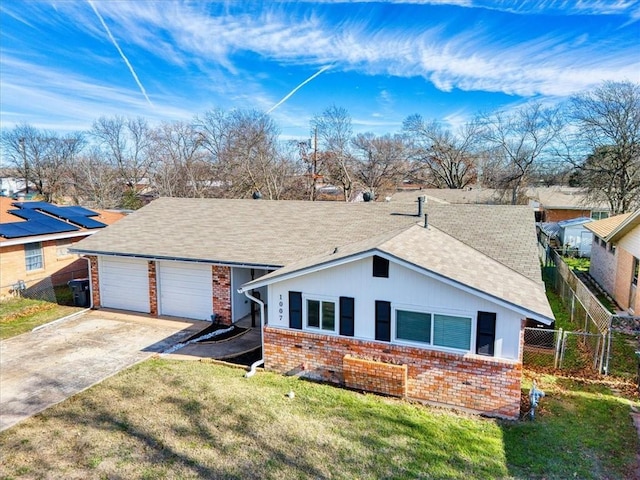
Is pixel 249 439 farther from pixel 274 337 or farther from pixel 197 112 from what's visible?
pixel 197 112

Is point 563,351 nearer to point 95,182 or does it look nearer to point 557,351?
point 557,351

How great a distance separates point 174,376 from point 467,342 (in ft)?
21.5

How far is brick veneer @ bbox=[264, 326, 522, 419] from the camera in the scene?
8125 mm

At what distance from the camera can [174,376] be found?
31.6 ft

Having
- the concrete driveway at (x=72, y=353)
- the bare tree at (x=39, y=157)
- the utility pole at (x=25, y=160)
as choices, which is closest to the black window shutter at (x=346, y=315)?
the concrete driveway at (x=72, y=353)

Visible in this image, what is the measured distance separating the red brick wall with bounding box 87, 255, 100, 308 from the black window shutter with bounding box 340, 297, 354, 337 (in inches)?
414

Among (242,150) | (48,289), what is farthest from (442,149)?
(48,289)

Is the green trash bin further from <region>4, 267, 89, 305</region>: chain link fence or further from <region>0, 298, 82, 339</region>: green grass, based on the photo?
<region>4, 267, 89, 305</region>: chain link fence

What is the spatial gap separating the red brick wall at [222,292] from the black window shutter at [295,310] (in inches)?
163

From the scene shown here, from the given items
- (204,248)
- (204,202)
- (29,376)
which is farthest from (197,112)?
(29,376)

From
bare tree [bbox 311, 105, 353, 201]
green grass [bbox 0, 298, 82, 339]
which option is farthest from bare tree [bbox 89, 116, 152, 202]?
green grass [bbox 0, 298, 82, 339]

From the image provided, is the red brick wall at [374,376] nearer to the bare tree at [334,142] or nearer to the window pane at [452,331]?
the window pane at [452,331]

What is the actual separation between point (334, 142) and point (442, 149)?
15.4 m

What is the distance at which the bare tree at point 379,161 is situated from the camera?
48219 mm
